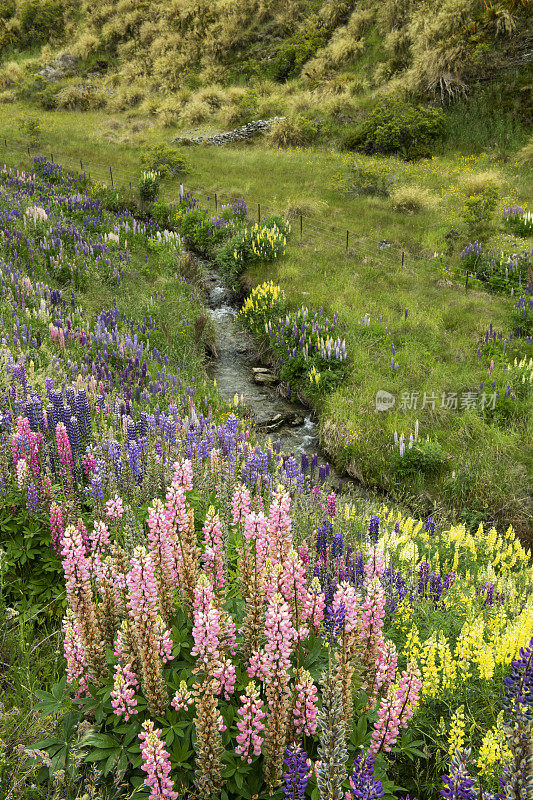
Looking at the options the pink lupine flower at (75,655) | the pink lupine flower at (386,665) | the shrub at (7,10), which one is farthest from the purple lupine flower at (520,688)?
the shrub at (7,10)

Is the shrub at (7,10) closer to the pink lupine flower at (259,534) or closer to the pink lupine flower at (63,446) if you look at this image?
the pink lupine flower at (63,446)

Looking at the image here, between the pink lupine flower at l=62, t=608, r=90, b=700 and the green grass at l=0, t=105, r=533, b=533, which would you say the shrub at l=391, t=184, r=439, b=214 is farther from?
the pink lupine flower at l=62, t=608, r=90, b=700

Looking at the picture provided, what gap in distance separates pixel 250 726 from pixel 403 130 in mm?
24120

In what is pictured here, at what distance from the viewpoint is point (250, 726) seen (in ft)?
7.61

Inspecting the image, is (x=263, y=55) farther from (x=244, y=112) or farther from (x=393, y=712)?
(x=393, y=712)

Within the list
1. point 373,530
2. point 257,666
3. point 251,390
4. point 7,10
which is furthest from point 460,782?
point 7,10

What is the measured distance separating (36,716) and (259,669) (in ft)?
5.21

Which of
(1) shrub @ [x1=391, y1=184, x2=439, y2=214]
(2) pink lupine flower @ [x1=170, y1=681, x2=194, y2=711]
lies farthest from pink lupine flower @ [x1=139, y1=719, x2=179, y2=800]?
(1) shrub @ [x1=391, y1=184, x2=439, y2=214]

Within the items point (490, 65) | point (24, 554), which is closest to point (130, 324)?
point (24, 554)

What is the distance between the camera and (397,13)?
2825 centimetres

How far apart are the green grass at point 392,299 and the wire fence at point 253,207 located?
8 cm

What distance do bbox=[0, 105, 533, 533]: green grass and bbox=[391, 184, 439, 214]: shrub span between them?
0.27 m

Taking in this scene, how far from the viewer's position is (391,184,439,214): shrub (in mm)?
17234

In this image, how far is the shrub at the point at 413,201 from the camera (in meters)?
17.2
